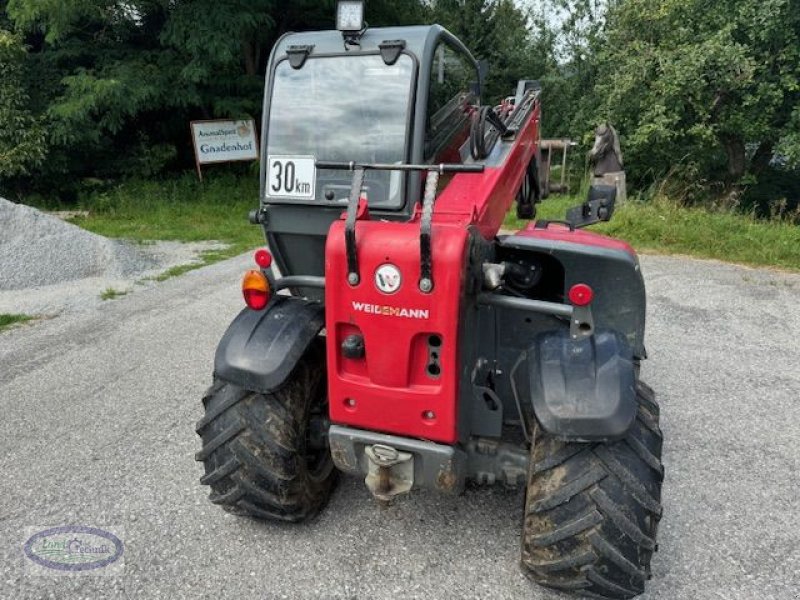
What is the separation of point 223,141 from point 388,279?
12959 mm

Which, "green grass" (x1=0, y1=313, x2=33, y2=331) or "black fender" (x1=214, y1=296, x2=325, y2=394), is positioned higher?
"black fender" (x1=214, y1=296, x2=325, y2=394)

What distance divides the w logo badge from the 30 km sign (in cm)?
113

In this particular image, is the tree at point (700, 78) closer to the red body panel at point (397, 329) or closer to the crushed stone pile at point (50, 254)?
the crushed stone pile at point (50, 254)

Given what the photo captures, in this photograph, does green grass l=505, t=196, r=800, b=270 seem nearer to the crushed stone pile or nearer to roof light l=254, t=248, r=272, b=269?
the crushed stone pile

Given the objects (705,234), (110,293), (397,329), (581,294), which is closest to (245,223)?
(110,293)

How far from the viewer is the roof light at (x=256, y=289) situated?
264cm

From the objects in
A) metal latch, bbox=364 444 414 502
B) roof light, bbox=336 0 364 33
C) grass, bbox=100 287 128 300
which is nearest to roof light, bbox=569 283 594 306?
metal latch, bbox=364 444 414 502

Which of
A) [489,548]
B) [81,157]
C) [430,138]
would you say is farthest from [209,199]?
[489,548]

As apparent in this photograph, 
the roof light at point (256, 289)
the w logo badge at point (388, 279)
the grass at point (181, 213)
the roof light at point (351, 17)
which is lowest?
the grass at point (181, 213)

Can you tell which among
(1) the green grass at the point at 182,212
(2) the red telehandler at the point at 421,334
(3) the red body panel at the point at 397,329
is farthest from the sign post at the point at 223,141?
(3) the red body panel at the point at 397,329

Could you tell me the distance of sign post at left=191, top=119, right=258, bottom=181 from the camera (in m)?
13.6

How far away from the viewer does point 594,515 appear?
2145 millimetres

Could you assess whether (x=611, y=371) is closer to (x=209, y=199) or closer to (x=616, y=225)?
(x=616, y=225)

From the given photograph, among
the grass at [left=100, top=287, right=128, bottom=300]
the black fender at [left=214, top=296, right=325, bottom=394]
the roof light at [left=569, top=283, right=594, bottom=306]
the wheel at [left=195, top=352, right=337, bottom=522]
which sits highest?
the roof light at [left=569, top=283, right=594, bottom=306]
